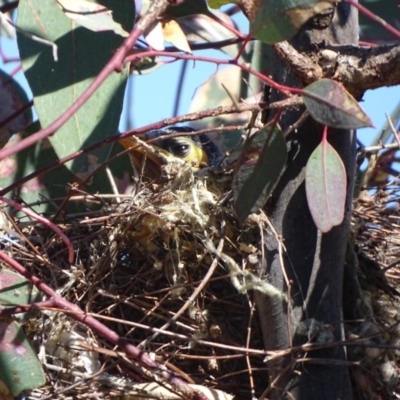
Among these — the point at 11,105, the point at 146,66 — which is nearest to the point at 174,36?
the point at 11,105

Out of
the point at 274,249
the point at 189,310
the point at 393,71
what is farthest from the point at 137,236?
the point at 393,71

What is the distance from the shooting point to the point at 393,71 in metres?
1.30

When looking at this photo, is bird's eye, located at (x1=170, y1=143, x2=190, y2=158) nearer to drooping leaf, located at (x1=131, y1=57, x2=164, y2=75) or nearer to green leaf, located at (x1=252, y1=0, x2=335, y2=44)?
drooping leaf, located at (x1=131, y1=57, x2=164, y2=75)

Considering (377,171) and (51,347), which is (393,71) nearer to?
(51,347)

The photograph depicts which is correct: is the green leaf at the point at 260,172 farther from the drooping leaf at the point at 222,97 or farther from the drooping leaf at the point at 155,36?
the drooping leaf at the point at 222,97

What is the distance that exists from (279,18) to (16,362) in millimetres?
728

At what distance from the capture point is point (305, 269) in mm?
1447

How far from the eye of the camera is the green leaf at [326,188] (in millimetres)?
1209

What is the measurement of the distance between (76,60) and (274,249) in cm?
52

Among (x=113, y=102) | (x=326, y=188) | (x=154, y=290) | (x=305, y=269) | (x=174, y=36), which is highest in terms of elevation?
(x=174, y=36)

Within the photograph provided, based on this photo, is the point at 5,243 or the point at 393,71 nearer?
the point at 393,71

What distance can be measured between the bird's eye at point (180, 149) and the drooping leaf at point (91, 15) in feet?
3.66

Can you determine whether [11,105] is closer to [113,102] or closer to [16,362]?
[113,102]

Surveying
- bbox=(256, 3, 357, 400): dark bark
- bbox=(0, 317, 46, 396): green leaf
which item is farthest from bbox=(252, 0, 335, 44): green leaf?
bbox=(0, 317, 46, 396): green leaf
